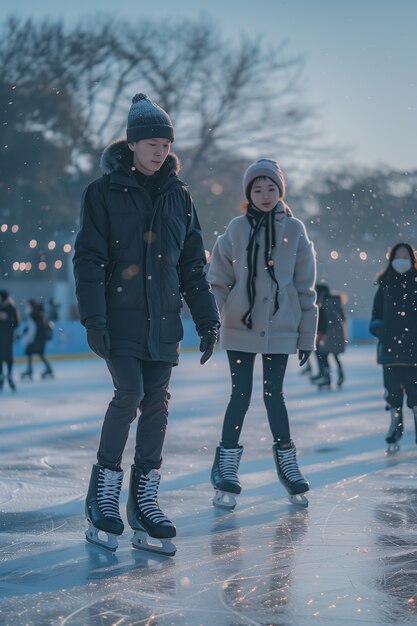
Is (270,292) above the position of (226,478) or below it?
above

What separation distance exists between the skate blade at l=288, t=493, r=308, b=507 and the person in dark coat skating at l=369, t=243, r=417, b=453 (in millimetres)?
2506

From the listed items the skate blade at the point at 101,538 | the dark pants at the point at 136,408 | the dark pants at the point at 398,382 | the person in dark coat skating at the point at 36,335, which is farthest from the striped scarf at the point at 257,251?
the person in dark coat skating at the point at 36,335

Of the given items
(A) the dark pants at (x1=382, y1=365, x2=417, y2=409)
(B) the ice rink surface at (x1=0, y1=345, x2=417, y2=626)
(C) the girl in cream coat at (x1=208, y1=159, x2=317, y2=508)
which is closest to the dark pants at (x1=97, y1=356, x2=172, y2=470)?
(B) the ice rink surface at (x1=0, y1=345, x2=417, y2=626)

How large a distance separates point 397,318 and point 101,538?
164 inches

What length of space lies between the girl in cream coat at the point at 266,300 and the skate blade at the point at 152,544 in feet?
3.84

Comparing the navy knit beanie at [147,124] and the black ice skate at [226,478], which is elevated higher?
the navy knit beanie at [147,124]

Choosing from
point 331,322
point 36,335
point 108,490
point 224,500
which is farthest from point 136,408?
point 36,335

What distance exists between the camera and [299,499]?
573 centimetres

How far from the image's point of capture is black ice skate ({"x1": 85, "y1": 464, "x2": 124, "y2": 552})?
460 cm

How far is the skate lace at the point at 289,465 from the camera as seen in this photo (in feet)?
19.0

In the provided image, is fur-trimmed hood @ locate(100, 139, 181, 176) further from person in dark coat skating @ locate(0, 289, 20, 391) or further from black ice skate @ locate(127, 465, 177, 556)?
person in dark coat skating @ locate(0, 289, 20, 391)

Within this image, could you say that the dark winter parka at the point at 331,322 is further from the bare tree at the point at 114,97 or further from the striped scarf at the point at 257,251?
the bare tree at the point at 114,97

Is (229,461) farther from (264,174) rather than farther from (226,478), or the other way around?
Result: (264,174)

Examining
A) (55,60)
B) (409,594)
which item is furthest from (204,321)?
(55,60)
